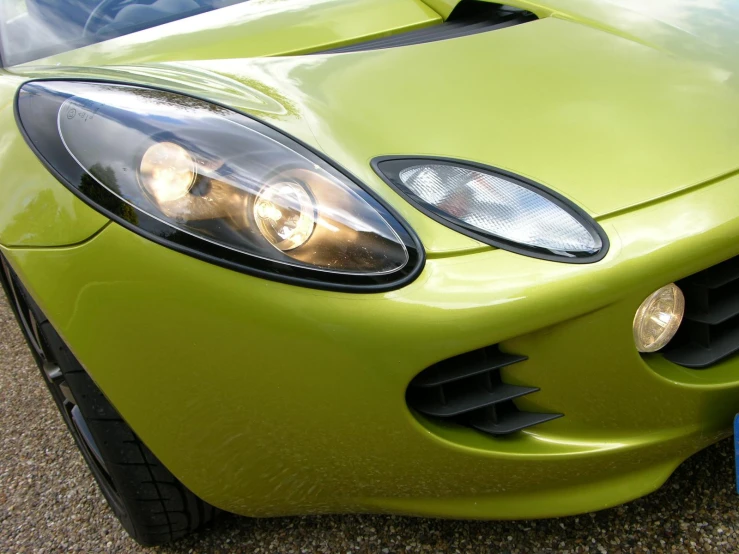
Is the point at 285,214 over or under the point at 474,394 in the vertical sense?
over

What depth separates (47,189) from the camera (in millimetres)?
1203

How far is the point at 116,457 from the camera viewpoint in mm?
1394

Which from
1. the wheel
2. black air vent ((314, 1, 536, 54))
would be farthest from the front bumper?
black air vent ((314, 1, 536, 54))

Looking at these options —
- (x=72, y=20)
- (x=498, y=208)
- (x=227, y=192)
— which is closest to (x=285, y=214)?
(x=227, y=192)

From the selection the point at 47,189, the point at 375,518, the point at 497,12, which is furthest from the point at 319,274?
the point at 497,12

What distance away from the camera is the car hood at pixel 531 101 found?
1182 mm

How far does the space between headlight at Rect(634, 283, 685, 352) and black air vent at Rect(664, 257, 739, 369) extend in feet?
0.08

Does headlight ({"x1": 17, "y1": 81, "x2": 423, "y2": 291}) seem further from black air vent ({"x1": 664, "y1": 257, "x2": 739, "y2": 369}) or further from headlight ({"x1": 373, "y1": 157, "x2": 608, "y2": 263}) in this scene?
black air vent ({"x1": 664, "y1": 257, "x2": 739, "y2": 369})

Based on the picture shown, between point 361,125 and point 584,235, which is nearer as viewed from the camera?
point 584,235

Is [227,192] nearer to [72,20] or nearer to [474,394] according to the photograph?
[474,394]

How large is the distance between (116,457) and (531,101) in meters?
1.05

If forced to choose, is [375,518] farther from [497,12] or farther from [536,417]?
[497,12]

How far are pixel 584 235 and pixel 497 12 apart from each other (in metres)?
0.99

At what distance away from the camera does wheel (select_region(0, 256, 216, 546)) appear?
1354 mm
